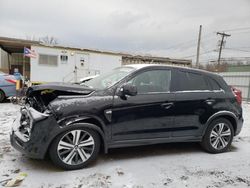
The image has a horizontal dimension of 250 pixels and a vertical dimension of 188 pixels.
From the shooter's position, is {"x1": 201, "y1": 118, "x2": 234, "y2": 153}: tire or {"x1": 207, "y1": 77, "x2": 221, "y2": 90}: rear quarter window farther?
{"x1": 207, "y1": 77, "x2": 221, "y2": 90}: rear quarter window

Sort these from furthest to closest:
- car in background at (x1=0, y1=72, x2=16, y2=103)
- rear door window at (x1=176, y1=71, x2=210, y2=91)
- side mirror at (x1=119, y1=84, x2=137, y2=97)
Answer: car in background at (x1=0, y1=72, x2=16, y2=103)
rear door window at (x1=176, y1=71, x2=210, y2=91)
side mirror at (x1=119, y1=84, x2=137, y2=97)

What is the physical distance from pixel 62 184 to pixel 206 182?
1.92m

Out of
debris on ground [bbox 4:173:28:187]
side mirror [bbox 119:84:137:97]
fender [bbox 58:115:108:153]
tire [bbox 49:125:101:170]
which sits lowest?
debris on ground [bbox 4:173:28:187]

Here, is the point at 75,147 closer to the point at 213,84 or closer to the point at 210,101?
the point at 210,101

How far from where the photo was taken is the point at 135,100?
3834 millimetres

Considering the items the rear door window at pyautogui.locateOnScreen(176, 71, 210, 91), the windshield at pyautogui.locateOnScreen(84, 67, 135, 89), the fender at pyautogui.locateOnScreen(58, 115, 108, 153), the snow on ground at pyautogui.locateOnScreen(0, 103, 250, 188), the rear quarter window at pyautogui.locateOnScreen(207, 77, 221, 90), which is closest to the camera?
the snow on ground at pyautogui.locateOnScreen(0, 103, 250, 188)

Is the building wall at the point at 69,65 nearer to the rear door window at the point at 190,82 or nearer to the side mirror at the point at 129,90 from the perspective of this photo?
the rear door window at the point at 190,82

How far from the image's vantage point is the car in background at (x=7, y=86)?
9469 mm

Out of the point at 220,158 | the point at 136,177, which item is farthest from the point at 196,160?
the point at 136,177

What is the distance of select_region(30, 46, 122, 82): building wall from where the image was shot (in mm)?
14523

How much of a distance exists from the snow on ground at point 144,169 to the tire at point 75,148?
12 centimetres

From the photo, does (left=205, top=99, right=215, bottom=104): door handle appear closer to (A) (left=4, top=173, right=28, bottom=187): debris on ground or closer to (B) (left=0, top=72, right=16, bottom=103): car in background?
(A) (left=4, top=173, right=28, bottom=187): debris on ground

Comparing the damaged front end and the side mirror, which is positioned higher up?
the side mirror

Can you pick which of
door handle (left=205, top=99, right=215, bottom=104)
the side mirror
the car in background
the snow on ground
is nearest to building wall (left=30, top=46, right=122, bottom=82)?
the car in background
